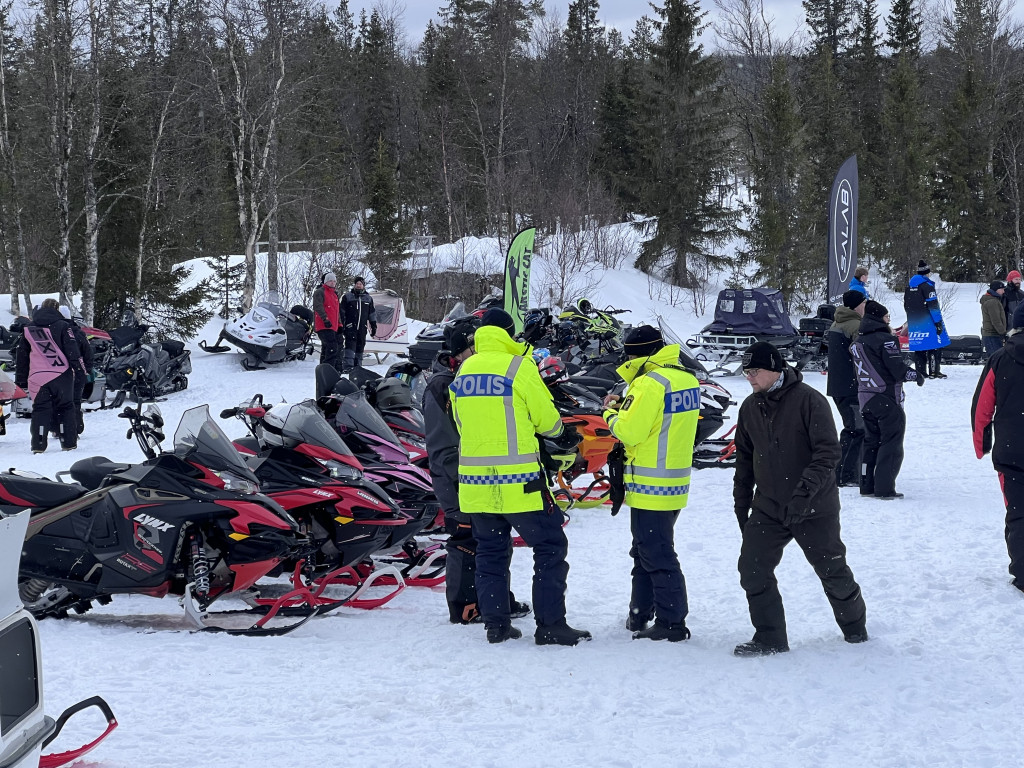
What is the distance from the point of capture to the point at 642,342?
4.60m

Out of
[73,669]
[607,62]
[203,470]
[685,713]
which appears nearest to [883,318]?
[685,713]

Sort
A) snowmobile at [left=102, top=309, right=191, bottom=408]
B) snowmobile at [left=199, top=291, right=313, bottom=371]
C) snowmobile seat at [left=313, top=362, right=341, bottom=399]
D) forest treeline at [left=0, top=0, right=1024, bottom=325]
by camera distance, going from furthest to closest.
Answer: forest treeline at [left=0, top=0, right=1024, bottom=325] → snowmobile at [left=199, top=291, right=313, bottom=371] → snowmobile at [left=102, top=309, right=191, bottom=408] → snowmobile seat at [left=313, top=362, right=341, bottom=399]

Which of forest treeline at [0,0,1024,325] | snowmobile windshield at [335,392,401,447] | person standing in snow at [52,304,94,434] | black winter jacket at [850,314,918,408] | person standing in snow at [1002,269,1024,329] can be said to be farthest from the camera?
forest treeline at [0,0,1024,325]

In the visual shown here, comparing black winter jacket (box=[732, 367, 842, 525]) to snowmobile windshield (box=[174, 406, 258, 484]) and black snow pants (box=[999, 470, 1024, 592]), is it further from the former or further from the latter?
snowmobile windshield (box=[174, 406, 258, 484])

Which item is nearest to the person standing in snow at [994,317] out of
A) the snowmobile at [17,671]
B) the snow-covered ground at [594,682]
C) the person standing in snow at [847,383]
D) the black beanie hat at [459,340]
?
the person standing in snow at [847,383]

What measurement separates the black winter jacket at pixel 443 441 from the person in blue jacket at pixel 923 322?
1073 cm

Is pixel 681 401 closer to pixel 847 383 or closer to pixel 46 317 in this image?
pixel 847 383

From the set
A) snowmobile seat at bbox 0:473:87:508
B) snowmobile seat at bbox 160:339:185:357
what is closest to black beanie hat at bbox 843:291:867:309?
snowmobile seat at bbox 0:473:87:508

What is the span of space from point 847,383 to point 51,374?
761 centimetres

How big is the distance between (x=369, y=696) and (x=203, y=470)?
1.57m

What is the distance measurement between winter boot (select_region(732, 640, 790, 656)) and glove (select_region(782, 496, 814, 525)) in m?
0.57

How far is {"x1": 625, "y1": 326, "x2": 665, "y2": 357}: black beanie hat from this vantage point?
15.1 feet

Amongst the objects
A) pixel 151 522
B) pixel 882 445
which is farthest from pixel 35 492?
pixel 882 445

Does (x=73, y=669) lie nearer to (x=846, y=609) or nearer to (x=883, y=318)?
(x=846, y=609)
